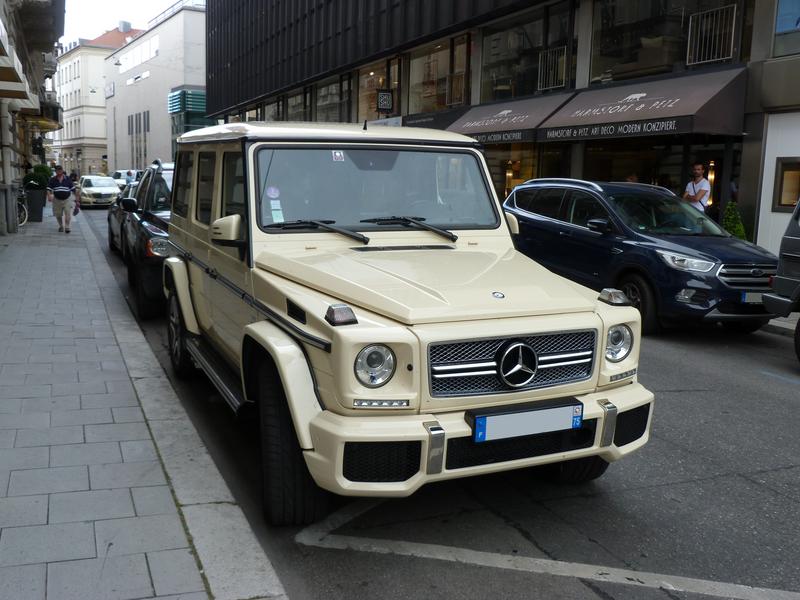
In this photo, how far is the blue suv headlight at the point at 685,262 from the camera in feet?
28.8

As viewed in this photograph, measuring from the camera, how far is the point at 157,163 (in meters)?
10.8

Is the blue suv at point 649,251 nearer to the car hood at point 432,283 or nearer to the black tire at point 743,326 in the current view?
the black tire at point 743,326

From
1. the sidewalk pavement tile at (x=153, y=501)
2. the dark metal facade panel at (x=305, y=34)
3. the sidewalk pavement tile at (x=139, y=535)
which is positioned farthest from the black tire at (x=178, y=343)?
the dark metal facade panel at (x=305, y=34)

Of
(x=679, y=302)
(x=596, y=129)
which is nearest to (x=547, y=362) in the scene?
(x=679, y=302)

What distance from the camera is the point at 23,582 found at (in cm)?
Result: 317

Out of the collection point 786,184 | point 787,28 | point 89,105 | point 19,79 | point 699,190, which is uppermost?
point 89,105

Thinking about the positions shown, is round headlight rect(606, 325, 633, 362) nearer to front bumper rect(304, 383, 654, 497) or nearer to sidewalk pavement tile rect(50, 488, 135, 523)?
front bumper rect(304, 383, 654, 497)

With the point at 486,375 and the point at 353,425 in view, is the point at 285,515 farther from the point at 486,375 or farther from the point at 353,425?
the point at 486,375

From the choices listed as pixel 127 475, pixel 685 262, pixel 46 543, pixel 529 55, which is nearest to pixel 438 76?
pixel 529 55

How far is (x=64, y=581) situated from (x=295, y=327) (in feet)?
4.65

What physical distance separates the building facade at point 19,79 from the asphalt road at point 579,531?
38.0ft

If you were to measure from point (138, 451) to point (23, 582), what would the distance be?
155 cm

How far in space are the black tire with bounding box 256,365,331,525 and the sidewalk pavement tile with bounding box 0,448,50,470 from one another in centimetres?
156

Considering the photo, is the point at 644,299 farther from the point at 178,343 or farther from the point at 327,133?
the point at 327,133
